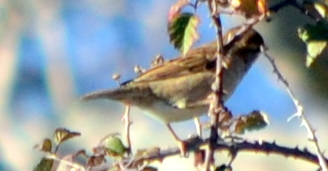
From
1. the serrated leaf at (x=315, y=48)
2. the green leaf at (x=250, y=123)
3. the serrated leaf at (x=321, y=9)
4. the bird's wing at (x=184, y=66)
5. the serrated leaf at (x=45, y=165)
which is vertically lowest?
the serrated leaf at (x=45, y=165)

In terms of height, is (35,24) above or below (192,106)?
above

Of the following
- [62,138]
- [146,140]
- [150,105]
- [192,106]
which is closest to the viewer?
[62,138]

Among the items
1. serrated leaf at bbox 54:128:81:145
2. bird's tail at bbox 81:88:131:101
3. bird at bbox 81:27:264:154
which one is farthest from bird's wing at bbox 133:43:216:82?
serrated leaf at bbox 54:128:81:145

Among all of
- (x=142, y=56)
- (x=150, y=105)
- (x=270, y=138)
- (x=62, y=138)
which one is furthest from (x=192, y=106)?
(x=142, y=56)

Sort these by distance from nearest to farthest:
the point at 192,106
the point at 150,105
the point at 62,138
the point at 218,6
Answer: the point at 218,6 < the point at 62,138 < the point at 192,106 < the point at 150,105

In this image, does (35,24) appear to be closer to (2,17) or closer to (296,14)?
(2,17)

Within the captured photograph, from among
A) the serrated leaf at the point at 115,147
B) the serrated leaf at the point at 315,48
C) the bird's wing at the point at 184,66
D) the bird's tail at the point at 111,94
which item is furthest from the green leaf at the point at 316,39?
the bird's tail at the point at 111,94

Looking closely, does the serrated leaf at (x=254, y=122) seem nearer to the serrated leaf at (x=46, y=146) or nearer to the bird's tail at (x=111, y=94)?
the serrated leaf at (x=46, y=146)

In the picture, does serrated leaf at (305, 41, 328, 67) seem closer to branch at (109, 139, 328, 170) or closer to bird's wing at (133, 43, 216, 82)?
branch at (109, 139, 328, 170)
